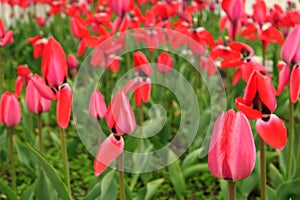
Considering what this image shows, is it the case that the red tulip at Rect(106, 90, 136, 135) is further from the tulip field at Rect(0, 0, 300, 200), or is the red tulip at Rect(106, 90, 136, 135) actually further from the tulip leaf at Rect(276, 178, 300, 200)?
the tulip leaf at Rect(276, 178, 300, 200)

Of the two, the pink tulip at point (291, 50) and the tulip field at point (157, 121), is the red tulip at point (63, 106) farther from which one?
the pink tulip at point (291, 50)

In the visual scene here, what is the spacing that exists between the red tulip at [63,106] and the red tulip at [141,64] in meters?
0.35

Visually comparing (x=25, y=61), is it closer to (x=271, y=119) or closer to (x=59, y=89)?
(x=59, y=89)

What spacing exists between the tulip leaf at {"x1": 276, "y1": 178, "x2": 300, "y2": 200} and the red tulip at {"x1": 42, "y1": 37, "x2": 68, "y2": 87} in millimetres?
707

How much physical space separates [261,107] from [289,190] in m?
0.50

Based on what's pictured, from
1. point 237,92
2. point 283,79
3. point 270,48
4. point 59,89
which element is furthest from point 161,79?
point 270,48

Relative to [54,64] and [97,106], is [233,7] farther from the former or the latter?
[54,64]

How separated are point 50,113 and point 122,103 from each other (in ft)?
7.53

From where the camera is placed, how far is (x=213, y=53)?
7.84 ft

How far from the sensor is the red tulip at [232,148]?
101 centimetres

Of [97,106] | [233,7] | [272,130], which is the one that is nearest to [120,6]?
[233,7]

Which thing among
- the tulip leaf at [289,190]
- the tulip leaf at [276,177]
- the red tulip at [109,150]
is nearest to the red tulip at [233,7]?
the tulip leaf at [276,177]

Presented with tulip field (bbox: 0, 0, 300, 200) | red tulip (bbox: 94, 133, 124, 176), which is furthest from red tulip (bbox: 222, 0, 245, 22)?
red tulip (bbox: 94, 133, 124, 176)

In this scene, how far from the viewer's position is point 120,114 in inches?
50.5
